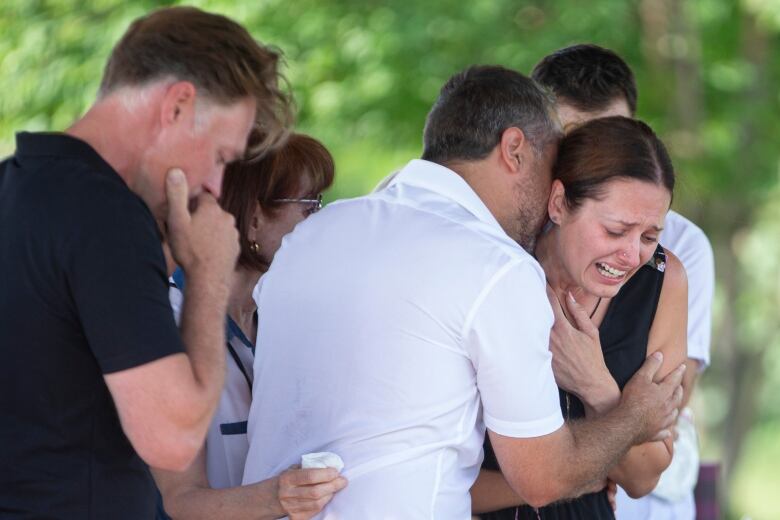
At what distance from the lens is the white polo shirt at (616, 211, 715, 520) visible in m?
3.52

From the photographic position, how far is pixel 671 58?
908cm

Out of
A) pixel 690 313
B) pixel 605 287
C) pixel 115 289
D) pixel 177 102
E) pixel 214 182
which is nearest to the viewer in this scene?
pixel 115 289

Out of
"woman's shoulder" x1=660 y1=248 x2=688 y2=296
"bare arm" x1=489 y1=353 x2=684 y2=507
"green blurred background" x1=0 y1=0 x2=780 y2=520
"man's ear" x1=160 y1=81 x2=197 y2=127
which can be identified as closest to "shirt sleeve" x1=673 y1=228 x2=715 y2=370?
"woman's shoulder" x1=660 y1=248 x2=688 y2=296

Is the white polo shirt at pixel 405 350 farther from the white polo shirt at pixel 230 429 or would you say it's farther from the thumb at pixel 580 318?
the thumb at pixel 580 318

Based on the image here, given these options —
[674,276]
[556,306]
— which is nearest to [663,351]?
[674,276]

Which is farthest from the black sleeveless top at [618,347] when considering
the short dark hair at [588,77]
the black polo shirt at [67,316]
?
the black polo shirt at [67,316]

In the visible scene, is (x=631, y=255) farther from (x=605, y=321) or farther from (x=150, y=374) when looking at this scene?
(x=150, y=374)

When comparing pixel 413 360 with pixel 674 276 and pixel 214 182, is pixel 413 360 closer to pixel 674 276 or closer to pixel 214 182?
pixel 214 182

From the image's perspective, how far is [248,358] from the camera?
292cm

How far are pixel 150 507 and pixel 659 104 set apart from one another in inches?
301

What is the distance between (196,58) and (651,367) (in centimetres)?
142

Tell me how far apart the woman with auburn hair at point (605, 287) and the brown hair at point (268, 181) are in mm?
592

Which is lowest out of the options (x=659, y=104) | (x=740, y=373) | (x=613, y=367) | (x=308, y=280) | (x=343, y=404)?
(x=740, y=373)

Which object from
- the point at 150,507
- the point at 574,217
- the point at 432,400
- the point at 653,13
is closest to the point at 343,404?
the point at 432,400
